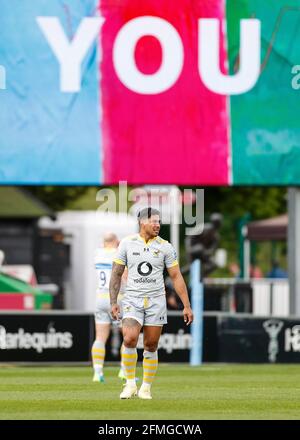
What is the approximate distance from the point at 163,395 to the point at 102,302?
12.1ft

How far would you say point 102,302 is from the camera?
2150 centimetres

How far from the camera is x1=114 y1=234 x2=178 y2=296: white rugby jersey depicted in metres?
16.8

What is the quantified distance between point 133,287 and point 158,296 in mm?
290

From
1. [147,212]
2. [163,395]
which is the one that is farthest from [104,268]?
[147,212]

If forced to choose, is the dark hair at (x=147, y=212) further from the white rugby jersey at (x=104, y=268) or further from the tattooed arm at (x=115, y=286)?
the white rugby jersey at (x=104, y=268)

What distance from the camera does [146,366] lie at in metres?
17.0

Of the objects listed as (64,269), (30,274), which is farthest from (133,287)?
(64,269)

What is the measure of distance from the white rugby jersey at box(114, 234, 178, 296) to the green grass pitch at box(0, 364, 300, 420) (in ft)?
4.03

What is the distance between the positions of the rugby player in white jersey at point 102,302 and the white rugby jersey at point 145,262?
4.50 meters

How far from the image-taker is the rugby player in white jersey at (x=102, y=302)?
21375 millimetres

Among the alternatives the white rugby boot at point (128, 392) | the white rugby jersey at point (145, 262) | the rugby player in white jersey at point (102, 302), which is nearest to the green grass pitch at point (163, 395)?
the white rugby boot at point (128, 392)

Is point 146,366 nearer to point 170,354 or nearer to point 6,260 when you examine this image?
point 170,354

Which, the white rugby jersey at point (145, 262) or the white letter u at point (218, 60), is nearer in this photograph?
the white rugby jersey at point (145, 262)

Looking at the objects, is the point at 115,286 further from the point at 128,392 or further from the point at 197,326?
the point at 197,326
